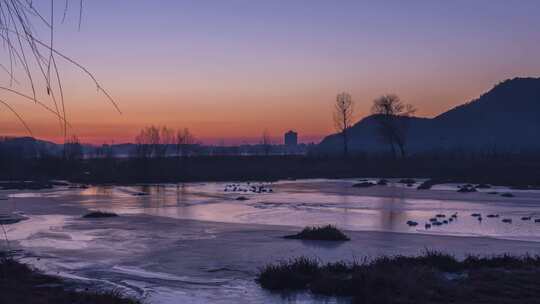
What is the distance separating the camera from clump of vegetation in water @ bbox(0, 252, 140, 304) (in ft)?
39.8

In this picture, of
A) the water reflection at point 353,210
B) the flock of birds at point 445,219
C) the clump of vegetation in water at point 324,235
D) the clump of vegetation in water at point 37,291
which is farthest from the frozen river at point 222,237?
the clump of vegetation in water at point 37,291

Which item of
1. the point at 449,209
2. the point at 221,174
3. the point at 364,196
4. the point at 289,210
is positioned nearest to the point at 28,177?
the point at 221,174

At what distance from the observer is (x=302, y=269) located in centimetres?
1546

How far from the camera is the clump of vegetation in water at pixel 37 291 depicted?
39.8ft

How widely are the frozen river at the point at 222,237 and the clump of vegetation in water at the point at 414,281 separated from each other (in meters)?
0.70

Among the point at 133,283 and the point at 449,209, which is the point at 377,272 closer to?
the point at 133,283

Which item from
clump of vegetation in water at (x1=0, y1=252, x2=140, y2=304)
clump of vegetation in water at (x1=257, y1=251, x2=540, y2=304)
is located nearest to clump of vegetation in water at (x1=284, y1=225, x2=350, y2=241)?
clump of vegetation in water at (x1=257, y1=251, x2=540, y2=304)

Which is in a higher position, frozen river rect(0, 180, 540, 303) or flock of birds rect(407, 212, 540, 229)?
flock of birds rect(407, 212, 540, 229)

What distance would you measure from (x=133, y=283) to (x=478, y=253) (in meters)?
11.1

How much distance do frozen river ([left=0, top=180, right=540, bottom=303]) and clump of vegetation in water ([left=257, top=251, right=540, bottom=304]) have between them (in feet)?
2.30

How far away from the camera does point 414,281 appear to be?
43.9 ft

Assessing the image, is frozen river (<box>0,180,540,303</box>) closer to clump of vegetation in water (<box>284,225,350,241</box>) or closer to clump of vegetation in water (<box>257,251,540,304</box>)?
clump of vegetation in water (<box>257,251,540,304</box>)

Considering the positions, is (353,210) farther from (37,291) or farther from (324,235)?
(37,291)

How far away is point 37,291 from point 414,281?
26.6 ft
